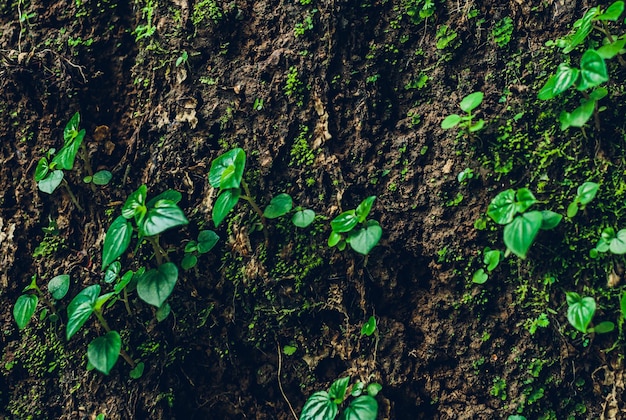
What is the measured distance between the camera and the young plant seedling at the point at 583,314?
1.62 metres

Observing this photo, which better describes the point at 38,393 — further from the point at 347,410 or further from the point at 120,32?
the point at 120,32

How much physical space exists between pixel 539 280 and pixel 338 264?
0.71 metres

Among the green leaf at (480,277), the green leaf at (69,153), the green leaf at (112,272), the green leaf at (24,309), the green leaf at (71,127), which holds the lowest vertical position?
the green leaf at (480,277)

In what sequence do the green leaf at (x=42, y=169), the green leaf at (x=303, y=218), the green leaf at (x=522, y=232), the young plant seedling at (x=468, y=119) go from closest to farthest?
the green leaf at (x=522, y=232)
the young plant seedling at (x=468, y=119)
the green leaf at (x=303, y=218)
the green leaf at (x=42, y=169)

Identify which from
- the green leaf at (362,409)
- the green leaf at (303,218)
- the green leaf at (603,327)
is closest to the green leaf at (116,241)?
the green leaf at (303,218)

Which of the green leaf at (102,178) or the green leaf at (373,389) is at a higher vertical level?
the green leaf at (102,178)

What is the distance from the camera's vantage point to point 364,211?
1810mm

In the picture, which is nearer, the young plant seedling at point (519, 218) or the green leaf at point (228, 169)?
the young plant seedling at point (519, 218)

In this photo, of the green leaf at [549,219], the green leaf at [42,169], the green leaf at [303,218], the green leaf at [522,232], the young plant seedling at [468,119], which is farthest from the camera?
the green leaf at [42,169]

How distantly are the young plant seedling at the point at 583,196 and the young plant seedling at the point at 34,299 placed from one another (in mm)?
1849

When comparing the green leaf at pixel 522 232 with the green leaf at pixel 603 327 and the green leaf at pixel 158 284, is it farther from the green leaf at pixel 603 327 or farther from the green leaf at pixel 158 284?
the green leaf at pixel 158 284

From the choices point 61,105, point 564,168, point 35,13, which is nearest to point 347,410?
point 564,168

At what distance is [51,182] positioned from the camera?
2.00 metres

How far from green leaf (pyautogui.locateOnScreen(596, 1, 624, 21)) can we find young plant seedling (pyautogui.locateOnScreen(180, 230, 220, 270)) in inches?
59.0
